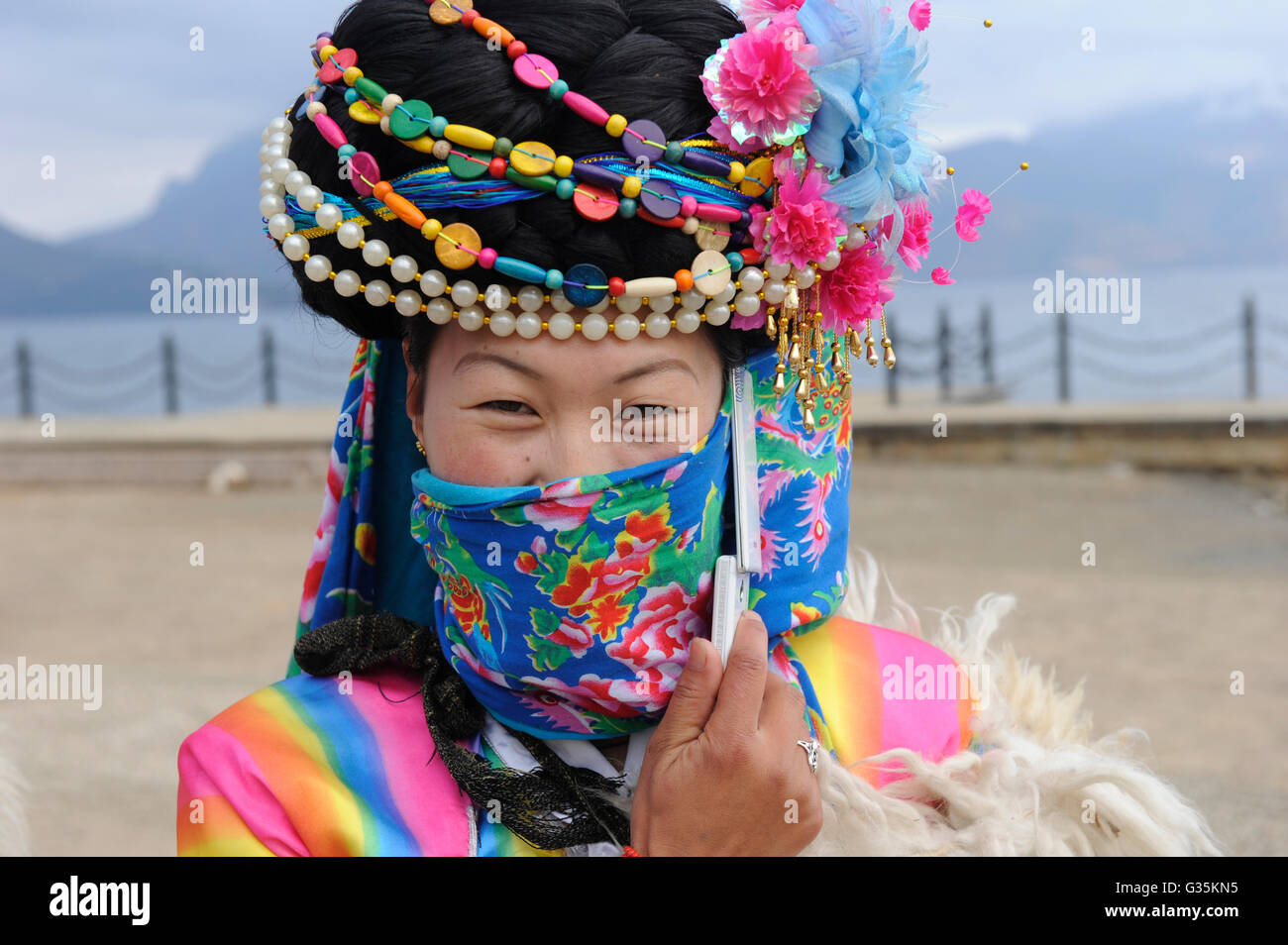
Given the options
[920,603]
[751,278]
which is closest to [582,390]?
[751,278]

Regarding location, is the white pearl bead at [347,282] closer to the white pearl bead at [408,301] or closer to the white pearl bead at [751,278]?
the white pearl bead at [408,301]

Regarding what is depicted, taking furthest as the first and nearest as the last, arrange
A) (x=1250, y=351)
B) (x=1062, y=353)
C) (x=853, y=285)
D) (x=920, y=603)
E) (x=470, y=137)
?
1. (x=1062, y=353)
2. (x=1250, y=351)
3. (x=920, y=603)
4. (x=853, y=285)
5. (x=470, y=137)

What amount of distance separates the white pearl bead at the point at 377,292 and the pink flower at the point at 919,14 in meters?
0.80

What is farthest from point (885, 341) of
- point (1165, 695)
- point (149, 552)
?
point (149, 552)

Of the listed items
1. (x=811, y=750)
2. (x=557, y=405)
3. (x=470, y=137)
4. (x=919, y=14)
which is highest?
(x=919, y=14)

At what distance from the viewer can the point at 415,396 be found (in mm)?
1685

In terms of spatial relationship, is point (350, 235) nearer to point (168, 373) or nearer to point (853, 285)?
point (853, 285)

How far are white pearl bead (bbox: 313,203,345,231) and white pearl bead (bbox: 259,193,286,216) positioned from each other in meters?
0.09

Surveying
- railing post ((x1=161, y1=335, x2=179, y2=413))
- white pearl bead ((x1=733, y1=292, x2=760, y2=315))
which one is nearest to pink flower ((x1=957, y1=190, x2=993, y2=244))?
white pearl bead ((x1=733, y1=292, x2=760, y2=315))

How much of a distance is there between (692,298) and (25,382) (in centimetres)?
1700

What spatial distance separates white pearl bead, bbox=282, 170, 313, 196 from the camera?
154cm

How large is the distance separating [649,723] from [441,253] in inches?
28.1

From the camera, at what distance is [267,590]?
300 inches

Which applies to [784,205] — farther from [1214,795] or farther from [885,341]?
[1214,795]
